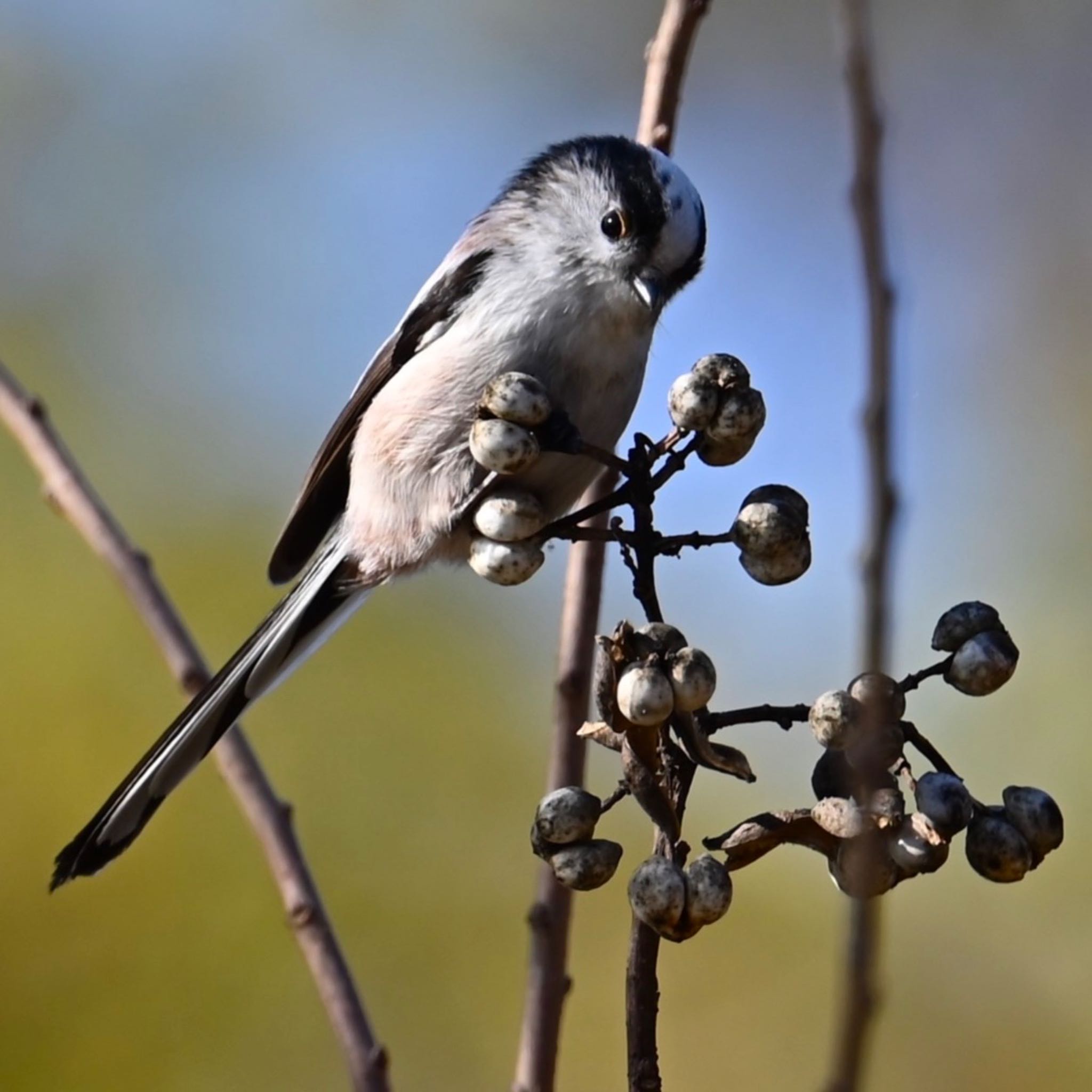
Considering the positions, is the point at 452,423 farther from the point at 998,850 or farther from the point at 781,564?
the point at 998,850

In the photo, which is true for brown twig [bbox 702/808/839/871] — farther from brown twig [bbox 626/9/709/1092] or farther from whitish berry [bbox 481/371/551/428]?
whitish berry [bbox 481/371/551/428]

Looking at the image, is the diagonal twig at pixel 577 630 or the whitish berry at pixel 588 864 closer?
the whitish berry at pixel 588 864

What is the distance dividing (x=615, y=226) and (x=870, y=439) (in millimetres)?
1005

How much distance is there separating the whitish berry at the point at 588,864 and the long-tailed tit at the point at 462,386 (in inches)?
24.2

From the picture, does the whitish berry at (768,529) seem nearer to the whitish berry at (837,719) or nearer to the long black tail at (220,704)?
the whitish berry at (837,719)

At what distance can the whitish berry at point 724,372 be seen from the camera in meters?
0.91

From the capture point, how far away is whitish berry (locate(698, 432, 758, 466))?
0.91 meters

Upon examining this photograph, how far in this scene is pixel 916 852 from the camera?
2.37ft

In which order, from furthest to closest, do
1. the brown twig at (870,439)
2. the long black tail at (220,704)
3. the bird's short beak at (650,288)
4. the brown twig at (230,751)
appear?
1. the bird's short beak at (650,288)
2. the long black tail at (220,704)
3. the brown twig at (230,751)
4. the brown twig at (870,439)

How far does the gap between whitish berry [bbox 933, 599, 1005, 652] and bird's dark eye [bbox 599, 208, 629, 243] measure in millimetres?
911

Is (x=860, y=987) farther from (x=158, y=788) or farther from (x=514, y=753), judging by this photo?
(x=514, y=753)

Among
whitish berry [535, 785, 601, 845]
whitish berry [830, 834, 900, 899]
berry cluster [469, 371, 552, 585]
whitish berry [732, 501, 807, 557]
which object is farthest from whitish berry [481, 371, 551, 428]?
whitish berry [830, 834, 900, 899]

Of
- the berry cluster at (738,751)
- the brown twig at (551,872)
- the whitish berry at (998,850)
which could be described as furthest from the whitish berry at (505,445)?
the whitish berry at (998,850)

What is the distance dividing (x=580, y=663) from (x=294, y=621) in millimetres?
481
